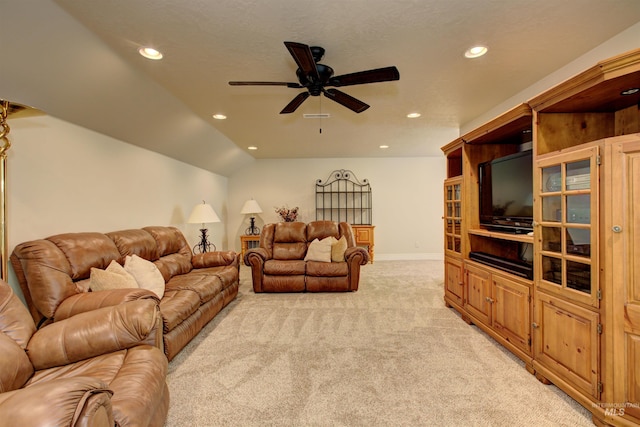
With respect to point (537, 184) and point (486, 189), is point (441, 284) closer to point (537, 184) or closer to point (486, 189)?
point (486, 189)

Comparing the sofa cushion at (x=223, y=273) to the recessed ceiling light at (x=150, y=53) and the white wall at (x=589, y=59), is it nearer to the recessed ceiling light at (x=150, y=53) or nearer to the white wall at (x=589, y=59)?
the recessed ceiling light at (x=150, y=53)

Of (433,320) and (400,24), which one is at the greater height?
(400,24)

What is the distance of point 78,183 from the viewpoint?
274cm

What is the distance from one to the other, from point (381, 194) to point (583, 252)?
16.7 ft

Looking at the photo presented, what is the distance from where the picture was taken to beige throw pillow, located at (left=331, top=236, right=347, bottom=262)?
4.20m

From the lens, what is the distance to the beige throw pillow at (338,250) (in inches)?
165

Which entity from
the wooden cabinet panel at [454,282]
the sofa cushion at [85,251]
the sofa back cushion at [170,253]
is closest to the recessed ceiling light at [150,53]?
the sofa cushion at [85,251]

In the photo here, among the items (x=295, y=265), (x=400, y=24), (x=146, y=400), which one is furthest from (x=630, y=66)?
(x=295, y=265)

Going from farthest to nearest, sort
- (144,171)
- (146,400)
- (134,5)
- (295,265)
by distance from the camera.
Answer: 1. (295,265)
2. (144,171)
3. (134,5)
4. (146,400)

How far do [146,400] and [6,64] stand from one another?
2.37m

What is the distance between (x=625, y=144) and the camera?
4.91 ft

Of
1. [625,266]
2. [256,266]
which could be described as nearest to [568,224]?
[625,266]

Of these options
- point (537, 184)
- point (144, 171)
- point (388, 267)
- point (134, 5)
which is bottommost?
point (388, 267)

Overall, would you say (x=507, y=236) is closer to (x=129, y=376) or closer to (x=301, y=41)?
(x=301, y=41)
